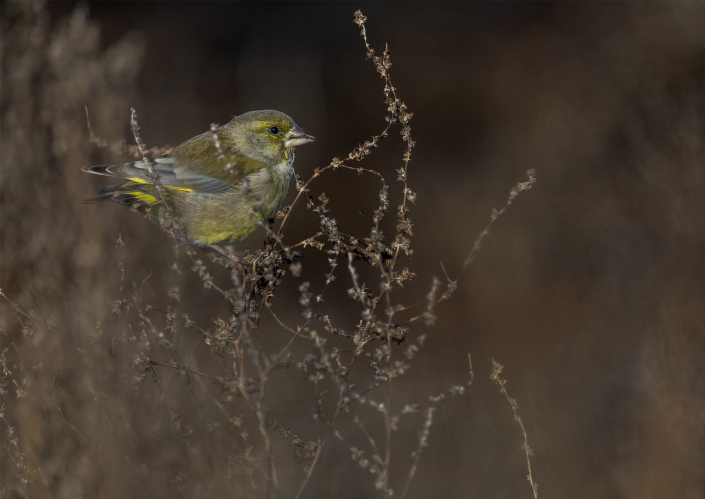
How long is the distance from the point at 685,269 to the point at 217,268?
3919 millimetres

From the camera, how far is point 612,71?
6.12m

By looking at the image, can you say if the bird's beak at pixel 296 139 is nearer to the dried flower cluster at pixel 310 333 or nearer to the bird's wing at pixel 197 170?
the bird's wing at pixel 197 170

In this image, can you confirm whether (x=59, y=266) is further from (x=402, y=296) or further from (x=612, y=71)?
(x=612, y=71)

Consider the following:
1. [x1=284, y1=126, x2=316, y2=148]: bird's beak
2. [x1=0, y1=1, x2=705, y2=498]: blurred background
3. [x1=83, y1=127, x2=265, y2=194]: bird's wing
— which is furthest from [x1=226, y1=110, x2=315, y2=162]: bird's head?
[x1=0, y1=1, x2=705, y2=498]: blurred background

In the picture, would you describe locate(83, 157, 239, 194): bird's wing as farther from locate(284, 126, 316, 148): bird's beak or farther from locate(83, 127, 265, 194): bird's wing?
locate(284, 126, 316, 148): bird's beak

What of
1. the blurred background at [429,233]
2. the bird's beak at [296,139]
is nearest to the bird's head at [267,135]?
the bird's beak at [296,139]

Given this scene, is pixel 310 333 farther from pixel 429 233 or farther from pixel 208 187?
pixel 429 233

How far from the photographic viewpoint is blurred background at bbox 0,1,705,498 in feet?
8.64

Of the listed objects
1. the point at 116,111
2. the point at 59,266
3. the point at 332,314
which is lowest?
the point at 332,314

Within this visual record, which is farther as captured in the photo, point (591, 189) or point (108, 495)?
point (591, 189)

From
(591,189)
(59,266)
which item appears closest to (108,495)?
(59,266)

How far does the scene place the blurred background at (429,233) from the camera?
2633mm

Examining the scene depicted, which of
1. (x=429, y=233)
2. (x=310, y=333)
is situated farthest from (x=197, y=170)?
(x=429, y=233)

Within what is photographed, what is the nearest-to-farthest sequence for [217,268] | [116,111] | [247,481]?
1. [247,481]
2. [116,111]
3. [217,268]
